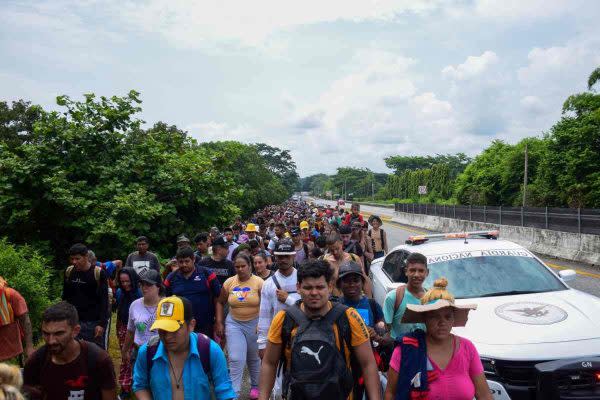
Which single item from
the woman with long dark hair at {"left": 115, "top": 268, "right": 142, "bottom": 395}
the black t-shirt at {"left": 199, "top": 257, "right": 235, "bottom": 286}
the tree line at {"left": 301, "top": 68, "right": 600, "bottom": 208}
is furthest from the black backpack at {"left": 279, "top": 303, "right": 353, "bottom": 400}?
the tree line at {"left": 301, "top": 68, "right": 600, "bottom": 208}

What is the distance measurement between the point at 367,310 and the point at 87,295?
3.44 m

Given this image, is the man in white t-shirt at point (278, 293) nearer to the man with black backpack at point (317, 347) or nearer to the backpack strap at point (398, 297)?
the backpack strap at point (398, 297)

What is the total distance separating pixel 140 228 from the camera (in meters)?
10.3

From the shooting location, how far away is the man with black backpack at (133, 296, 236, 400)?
3.23 metres

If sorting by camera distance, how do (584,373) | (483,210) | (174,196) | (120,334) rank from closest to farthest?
(584,373), (120,334), (174,196), (483,210)

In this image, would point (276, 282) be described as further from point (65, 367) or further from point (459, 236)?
point (459, 236)

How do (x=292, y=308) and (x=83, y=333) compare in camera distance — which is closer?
(x=292, y=308)

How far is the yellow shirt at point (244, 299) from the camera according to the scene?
5.93 metres

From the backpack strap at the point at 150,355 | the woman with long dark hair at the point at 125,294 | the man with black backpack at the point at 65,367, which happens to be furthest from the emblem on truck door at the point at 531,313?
the woman with long dark hair at the point at 125,294

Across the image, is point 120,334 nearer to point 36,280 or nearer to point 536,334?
point 36,280

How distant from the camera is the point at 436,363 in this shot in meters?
3.07

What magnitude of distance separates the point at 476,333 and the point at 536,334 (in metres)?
0.49

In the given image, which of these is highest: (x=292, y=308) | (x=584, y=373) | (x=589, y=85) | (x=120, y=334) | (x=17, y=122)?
(x=589, y=85)

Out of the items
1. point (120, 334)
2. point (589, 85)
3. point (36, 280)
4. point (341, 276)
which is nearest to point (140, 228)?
point (36, 280)
